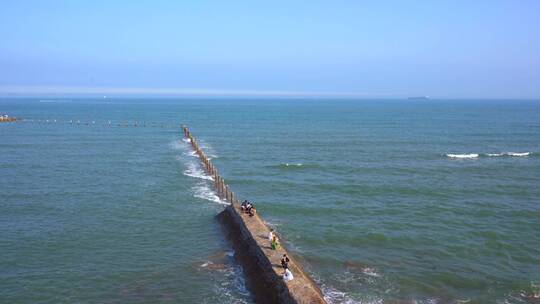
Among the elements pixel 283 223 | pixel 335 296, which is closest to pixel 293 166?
pixel 283 223

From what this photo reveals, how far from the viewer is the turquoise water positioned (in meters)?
26.3

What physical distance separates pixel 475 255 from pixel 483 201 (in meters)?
13.8

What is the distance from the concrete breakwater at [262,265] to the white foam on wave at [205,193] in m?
5.77

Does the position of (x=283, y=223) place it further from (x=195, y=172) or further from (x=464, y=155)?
(x=464, y=155)

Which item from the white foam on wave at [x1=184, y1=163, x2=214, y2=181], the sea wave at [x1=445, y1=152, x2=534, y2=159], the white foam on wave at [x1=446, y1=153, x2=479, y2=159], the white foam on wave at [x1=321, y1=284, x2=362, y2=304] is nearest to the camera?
the white foam on wave at [x1=321, y1=284, x2=362, y2=304]

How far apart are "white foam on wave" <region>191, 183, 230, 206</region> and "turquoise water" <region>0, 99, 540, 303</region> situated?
10cm

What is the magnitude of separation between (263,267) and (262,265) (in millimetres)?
277

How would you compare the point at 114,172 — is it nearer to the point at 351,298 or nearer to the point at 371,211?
the point at 371,211

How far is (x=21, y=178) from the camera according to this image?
166ft

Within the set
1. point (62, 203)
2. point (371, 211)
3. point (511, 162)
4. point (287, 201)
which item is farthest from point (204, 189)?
point (511, 162)

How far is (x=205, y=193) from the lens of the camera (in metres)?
46.2

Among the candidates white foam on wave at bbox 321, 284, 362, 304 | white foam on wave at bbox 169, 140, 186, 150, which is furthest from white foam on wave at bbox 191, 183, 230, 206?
white foam on wave at bbox 169, 140, 186, 150

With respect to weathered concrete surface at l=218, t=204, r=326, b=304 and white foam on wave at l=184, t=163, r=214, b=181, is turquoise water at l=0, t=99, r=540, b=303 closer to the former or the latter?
white foam on wave at l=184, t=163, r=214, b=181

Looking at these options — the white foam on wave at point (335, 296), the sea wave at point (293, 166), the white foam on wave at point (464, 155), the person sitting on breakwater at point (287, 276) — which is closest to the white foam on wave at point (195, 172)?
the sea wave at point (293, 166)
